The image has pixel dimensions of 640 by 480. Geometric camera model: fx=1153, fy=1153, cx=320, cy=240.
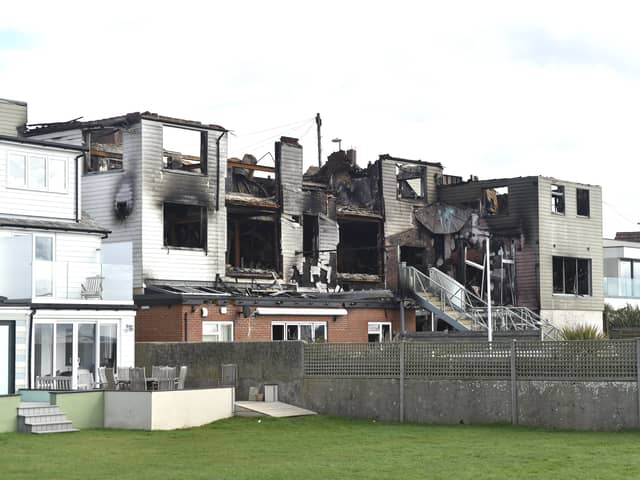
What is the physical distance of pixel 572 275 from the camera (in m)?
50.3

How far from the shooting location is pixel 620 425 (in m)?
25.3

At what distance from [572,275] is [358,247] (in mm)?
9443

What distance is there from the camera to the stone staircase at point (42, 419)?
84.3 feet

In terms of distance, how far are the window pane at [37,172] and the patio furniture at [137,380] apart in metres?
7.52

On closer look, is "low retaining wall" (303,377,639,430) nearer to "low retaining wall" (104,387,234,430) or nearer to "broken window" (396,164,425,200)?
"low retaining wall" (104,387,234,430)

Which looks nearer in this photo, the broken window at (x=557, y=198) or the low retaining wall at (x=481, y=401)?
the low retaining wall at (x=481, y=401)

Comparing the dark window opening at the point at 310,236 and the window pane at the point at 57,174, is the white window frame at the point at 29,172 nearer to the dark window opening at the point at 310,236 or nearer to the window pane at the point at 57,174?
the window pane at the point at 57,174

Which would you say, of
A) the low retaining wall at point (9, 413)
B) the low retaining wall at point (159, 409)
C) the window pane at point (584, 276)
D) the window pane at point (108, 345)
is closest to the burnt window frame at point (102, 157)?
the window pane at point (108, 345)

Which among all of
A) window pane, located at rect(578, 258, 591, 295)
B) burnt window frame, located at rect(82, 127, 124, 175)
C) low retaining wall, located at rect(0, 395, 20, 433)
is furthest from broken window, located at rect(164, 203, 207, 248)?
window pane, located at rect(578, 258, 591, 295)

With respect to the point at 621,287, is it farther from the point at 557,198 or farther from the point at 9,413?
the point at 9,413

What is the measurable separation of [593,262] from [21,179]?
2765 cm

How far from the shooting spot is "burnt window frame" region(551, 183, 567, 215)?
49.2 metres

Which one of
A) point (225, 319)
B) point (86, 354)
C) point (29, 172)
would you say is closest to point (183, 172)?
point (225, 319)

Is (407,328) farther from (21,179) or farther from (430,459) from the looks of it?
(430,459)
